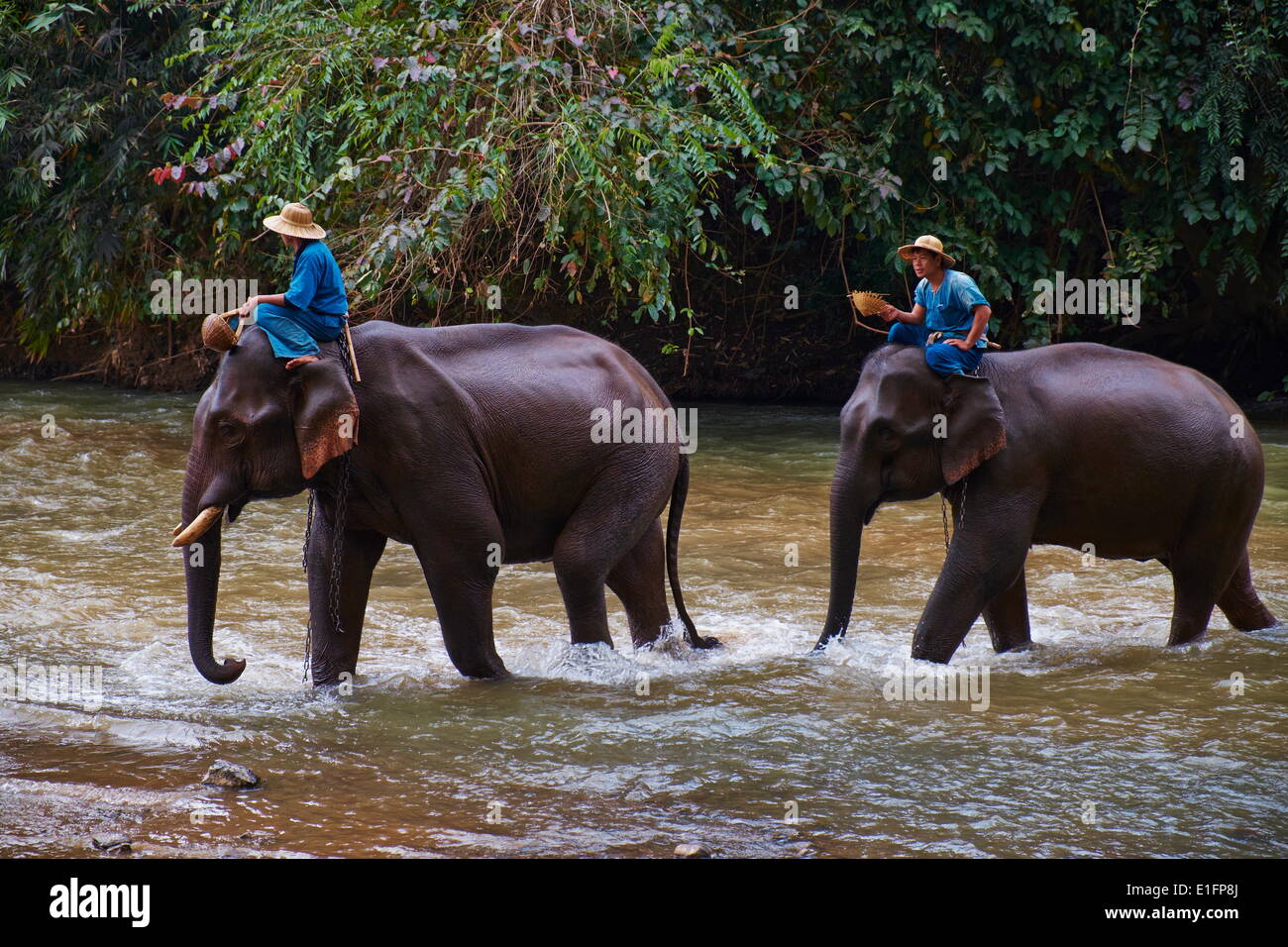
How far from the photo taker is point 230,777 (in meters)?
4.52

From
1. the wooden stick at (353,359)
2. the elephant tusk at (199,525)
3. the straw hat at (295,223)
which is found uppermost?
the straw hat at (295,223)

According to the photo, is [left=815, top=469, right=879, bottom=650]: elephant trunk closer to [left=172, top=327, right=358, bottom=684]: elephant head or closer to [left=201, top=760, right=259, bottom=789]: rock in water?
[left=172, top=327, right=358, bottom=684]: elephant head

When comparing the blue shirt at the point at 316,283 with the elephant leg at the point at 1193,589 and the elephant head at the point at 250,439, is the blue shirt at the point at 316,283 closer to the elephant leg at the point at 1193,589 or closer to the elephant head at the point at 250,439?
the elephant head at the point at 250,439

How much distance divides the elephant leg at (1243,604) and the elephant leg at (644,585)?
247cm

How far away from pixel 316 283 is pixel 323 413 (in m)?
0.47

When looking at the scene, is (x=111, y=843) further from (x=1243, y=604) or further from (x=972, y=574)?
(x=1243, y=604)

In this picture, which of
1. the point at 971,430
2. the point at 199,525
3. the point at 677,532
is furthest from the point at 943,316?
the point at 199,525

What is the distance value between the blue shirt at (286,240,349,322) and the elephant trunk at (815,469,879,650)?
79.8 inches

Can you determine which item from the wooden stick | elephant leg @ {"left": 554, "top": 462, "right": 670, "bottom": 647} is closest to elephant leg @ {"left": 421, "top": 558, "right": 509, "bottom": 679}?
elephant leg @ {"left": 554, "top": 462, "right": 670, "bottom": 647}

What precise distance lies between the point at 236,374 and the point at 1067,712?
10.3ft

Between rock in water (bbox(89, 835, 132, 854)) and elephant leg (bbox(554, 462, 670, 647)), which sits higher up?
elephant leg (bbox(554, 462, 670, 647))

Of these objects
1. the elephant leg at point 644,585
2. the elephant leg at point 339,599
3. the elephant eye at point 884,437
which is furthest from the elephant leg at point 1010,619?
the elephant leg at point 339,599

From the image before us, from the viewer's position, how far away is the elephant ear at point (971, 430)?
583cm

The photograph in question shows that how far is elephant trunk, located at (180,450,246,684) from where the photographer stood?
532 cm
